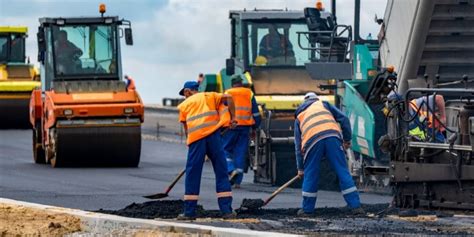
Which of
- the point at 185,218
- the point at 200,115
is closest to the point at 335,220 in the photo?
the point at 185,218

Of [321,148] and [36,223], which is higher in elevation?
[321,148]

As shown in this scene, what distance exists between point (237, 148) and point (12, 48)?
17.5m

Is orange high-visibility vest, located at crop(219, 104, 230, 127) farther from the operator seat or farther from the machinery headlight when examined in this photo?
the machinery headlight

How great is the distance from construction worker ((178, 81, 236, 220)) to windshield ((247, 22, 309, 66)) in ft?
32.8

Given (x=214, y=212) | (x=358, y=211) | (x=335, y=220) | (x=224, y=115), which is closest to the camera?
(x=335, y=220)

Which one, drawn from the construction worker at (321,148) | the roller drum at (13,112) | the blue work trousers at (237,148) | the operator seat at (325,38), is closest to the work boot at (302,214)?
the construction worker at (321,148)

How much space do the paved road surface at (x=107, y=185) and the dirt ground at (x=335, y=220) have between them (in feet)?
4.62

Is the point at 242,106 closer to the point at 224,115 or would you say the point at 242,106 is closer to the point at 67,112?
the point at 67,112

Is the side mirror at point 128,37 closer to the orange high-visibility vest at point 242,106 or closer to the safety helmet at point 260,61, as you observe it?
the safety helmet at point 260,61

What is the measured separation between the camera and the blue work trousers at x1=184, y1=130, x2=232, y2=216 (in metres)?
14.0

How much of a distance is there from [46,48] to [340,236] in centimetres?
1444

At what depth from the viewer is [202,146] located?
46.2 feet

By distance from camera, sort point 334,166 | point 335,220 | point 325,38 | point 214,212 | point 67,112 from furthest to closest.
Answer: point 67,112 → point 325,38 → point 334,166 → point 214,212 → point 335,220

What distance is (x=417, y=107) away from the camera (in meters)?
14.8
